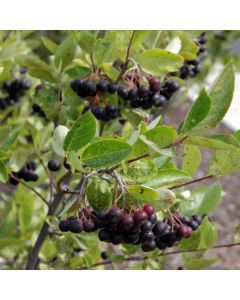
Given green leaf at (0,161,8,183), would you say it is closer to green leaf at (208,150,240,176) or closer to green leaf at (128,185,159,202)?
green leaf at (128,185,159,202)

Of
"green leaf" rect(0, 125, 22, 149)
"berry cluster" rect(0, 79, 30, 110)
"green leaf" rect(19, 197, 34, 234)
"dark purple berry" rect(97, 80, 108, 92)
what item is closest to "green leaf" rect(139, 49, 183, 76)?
"dark purple berry" rect(97, 80, 108, 92)

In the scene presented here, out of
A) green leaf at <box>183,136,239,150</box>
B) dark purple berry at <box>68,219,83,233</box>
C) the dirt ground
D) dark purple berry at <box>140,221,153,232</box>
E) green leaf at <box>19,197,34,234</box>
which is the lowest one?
the dirt ground

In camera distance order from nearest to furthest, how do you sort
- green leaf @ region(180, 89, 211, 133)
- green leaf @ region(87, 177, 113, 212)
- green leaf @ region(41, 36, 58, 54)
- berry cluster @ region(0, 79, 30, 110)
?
1. green leaf @ region(180, 89, 211, 133)
2. green leaf @ region(87, 177, 113, 212)
3. green leaf @ region(41, 36, 58, 54)
4. berry cluster @ region(0, 79, 30, 110)

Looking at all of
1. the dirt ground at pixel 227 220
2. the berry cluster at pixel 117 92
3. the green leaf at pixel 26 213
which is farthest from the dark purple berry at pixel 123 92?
the dirt ground at pixel 227 220

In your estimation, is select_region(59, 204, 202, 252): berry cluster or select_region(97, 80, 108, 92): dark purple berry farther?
select_region(97, 80, 108, 92): dark purple berry

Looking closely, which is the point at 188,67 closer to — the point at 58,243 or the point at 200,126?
the point at 58,243

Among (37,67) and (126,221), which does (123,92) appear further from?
(126,221)

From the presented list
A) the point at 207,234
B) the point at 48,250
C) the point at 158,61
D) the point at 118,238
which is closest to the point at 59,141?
the point at 118,238
